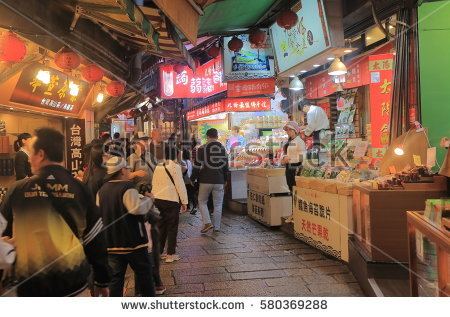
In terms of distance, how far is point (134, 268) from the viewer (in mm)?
4238

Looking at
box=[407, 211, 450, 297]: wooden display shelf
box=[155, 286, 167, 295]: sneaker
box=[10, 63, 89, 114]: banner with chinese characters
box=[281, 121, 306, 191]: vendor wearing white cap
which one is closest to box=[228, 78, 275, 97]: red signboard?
box=[281, 121, 306, 191]: vendor wearing white cap

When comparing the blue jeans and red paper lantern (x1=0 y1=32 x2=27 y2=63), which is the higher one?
red paper lantern (x1=0 y1=32 x2=27 y2=63)

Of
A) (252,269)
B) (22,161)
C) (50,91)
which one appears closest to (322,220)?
(252,269)

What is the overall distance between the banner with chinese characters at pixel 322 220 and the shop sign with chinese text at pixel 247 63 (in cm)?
510

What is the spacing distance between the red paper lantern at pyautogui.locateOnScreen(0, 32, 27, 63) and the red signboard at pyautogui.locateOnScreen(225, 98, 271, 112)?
28.2 feet

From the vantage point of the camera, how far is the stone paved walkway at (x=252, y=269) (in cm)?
519

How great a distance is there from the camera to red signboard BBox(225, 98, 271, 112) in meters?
13.8

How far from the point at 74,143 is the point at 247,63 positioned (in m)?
5.59

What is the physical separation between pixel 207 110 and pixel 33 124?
23.8ft

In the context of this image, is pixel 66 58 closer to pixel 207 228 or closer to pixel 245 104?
pixel 207 228

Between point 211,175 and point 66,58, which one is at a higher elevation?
point 66,58

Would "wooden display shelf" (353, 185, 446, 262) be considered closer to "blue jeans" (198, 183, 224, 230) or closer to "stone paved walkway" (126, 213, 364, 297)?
"stone paved walkway" (126, 213, 364, 297)

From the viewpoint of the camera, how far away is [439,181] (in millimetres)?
4613

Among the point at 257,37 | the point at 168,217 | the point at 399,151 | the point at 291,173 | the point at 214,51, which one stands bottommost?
the point at 168,217
